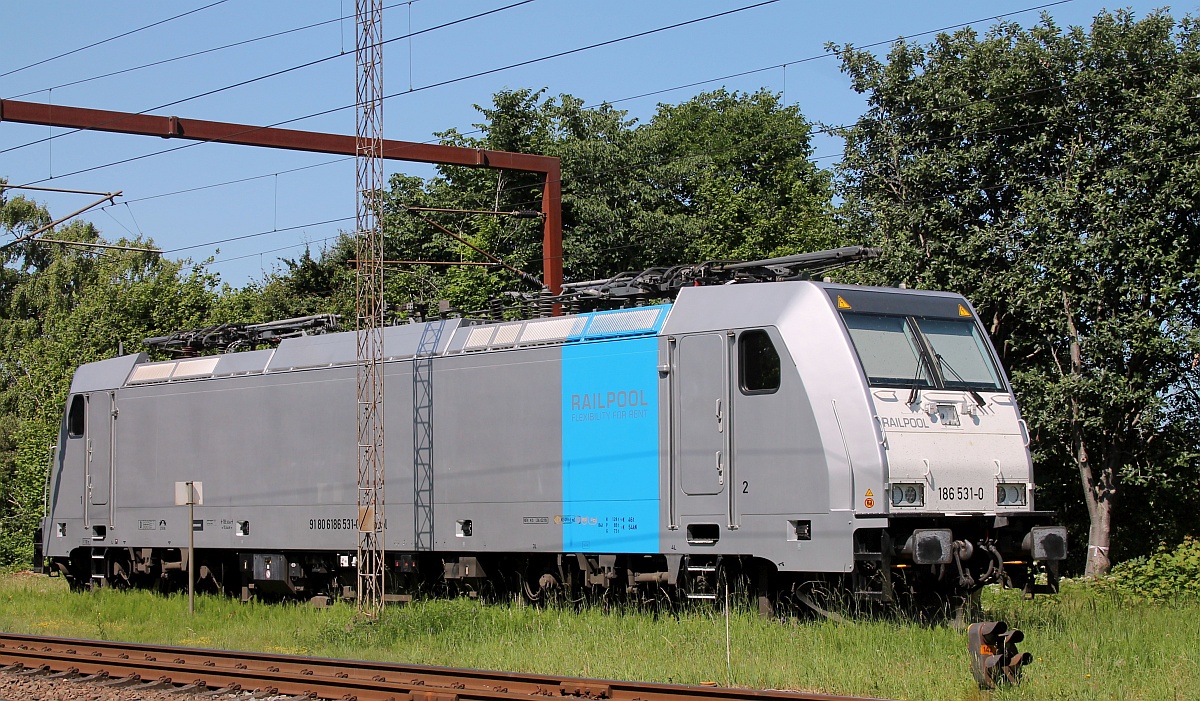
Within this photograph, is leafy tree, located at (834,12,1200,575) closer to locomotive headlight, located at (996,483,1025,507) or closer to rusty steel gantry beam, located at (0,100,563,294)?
rusty steel gantry beam, located at (0,100,563,294)

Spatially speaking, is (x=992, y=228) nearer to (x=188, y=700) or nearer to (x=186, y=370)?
(x=186, y=370)

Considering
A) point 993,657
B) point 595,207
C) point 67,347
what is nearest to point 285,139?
point 993,657

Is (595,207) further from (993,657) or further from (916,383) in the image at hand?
(993,657)

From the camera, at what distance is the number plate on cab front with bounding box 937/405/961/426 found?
44.4 feet

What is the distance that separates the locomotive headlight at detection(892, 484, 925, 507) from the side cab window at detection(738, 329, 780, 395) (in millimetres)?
1541

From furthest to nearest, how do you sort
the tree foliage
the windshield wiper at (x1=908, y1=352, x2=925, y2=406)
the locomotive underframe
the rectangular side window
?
the tree foliage → the rectangular side window → the windshield wiper at (x1=908, y1=352, x2=925, y2=406) → the locomotive underframe

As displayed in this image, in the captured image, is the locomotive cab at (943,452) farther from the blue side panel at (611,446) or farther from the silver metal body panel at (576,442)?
the blue side panel at (611,446)

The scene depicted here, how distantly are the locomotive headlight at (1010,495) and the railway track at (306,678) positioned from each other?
458 cm

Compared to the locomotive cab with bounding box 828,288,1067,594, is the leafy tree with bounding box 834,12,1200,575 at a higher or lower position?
higher

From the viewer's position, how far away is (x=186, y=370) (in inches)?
835

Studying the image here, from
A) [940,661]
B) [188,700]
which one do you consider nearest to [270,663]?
[188,700]

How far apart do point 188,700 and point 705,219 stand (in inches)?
1137

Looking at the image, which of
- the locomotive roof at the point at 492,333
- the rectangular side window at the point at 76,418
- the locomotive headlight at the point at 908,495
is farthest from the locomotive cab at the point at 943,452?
the rectangular side window at the point at 76,418

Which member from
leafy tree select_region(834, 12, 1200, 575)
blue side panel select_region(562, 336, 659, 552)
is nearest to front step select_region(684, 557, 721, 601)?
blue side panel select_region(562, 336, 659, 552)
